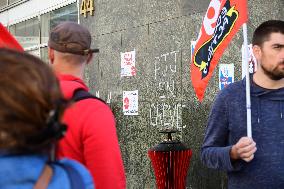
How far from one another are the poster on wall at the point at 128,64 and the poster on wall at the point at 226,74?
6.45 ft

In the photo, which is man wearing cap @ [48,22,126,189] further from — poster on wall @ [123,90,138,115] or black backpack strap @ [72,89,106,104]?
poster on wall @ [123,90,138,115]

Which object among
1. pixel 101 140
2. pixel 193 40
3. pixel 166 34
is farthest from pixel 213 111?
pixel 166 34

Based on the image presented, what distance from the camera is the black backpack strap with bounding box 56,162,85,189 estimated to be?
5.22 feet

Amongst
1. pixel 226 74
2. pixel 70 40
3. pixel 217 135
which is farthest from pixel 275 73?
pixel 226 74

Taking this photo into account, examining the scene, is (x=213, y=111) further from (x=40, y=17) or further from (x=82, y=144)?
(x=40, y=17)

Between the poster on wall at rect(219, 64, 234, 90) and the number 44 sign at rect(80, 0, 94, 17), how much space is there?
11.3 feet

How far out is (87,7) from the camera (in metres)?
9.09

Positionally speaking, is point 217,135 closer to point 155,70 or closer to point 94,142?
point 94,142

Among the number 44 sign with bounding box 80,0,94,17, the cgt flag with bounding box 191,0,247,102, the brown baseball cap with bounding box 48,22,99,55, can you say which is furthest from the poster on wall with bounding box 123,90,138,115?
the brown baseball cap with bounding box 48,22,99,55

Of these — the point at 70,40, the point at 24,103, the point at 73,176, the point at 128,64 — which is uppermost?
the point at 128,64

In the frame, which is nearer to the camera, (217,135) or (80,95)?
(80,95)

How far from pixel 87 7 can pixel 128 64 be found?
1.68 m

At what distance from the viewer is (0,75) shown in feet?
4.71

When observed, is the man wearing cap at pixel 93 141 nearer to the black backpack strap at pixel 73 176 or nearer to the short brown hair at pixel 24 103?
the black backpack strap at pixel 73 176
